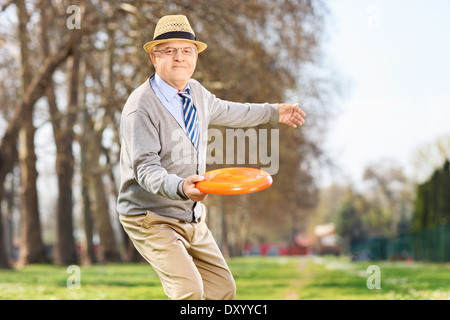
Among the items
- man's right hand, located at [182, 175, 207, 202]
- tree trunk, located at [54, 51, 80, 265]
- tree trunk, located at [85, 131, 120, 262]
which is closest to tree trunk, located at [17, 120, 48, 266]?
tree trunk, located at [54, 51, 80, 265]

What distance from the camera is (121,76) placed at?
591 inches

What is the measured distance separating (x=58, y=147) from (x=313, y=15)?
11.2 m

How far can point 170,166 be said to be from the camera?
14.9ft

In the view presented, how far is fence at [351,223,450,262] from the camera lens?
81.3 ft

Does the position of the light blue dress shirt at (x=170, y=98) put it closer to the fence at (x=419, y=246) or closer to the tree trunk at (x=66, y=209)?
the tree trunk at (x=66, y=209)

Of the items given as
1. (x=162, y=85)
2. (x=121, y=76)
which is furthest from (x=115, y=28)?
(x=162, y=85)

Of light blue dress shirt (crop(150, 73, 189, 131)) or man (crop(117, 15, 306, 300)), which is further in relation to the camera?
light blue dress shirt (crop(150, 73, 189, 131))

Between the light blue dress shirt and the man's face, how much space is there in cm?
4

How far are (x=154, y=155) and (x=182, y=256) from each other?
741 millimetres

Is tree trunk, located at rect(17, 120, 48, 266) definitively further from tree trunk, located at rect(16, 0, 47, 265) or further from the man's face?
the man's face

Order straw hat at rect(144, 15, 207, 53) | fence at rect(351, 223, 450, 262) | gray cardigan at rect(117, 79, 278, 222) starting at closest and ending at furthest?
1. gray cardigan at rect(117, 79, 278, 222)
2. straw hat at rect(144, 15, 207, 53)
3. fence at rect(351, 223, 450, 262)

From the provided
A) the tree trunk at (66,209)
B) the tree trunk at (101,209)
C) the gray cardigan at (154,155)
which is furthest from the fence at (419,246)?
the gray cardigan at (154,155)

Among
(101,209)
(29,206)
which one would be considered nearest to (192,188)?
(29,206)
